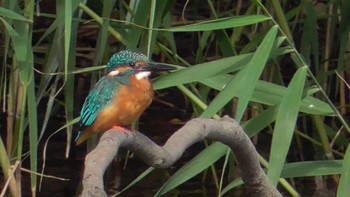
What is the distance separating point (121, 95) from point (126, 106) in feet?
0.13

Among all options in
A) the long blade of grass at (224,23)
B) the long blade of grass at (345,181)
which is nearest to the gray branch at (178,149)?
the long blade of grass at (345,181)

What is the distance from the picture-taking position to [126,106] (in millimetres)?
2818

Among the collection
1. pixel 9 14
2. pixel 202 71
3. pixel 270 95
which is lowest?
pixel 270 95

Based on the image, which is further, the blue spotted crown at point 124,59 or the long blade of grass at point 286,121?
the blue spotted crown at point 124,59

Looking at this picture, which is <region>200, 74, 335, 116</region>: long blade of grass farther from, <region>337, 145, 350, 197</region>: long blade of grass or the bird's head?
<region>337, 145, 350, 197</region>: long blade of grass

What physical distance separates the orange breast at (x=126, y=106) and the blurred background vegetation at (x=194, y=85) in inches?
5.5

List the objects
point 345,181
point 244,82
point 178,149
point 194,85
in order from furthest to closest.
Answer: point 194,85
point 244,82
point 345,181
point 178,149

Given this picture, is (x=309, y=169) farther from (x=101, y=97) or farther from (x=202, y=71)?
(x=101, y=97)

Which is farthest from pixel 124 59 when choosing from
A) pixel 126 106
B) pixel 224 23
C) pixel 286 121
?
pixel 286 121

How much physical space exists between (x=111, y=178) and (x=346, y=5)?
5.34ft

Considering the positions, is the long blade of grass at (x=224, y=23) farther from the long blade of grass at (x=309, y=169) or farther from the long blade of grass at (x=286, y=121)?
the long blade of grass at (x=309, y=169)

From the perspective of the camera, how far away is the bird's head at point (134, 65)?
2877 mm

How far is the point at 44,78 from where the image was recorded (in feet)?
12.1

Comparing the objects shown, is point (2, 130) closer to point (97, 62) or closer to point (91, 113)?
point (97, 62)
